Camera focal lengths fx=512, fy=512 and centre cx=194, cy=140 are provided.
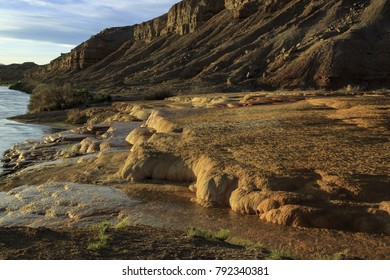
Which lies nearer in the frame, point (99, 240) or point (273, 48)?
point (99, 240)

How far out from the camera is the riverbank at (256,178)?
7.58m

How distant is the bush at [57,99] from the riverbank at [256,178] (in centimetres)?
2134

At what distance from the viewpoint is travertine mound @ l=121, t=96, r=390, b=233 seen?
7.89 m

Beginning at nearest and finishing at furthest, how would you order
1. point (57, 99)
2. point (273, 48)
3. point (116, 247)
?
1. point (116, 247)
2. point (57, 99)
3. point (273, 48)

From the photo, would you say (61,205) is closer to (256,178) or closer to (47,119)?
(256,178)

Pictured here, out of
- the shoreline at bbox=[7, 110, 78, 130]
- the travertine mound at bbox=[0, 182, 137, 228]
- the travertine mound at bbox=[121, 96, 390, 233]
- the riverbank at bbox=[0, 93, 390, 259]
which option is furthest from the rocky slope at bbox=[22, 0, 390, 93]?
Result: the travertine mound at bbox=[0, 182, 137, 228]

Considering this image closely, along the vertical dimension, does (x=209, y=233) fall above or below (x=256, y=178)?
below

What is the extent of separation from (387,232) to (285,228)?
1432 millimetres

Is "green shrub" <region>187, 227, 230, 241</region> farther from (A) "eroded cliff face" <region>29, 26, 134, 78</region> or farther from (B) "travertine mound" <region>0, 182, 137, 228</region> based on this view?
(A) "eroded cliff face" <region>29, 26, 134, 78</region>

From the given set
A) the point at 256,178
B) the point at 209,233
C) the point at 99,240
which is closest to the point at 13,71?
the point at 256,178

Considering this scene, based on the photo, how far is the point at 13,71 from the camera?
139125mm

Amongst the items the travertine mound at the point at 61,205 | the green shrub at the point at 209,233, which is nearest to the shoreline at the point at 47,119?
the travertine mound at the point at 61,205

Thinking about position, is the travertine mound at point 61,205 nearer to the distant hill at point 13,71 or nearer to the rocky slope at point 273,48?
the rocky slope at point 273,48

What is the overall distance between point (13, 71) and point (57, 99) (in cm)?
11068
